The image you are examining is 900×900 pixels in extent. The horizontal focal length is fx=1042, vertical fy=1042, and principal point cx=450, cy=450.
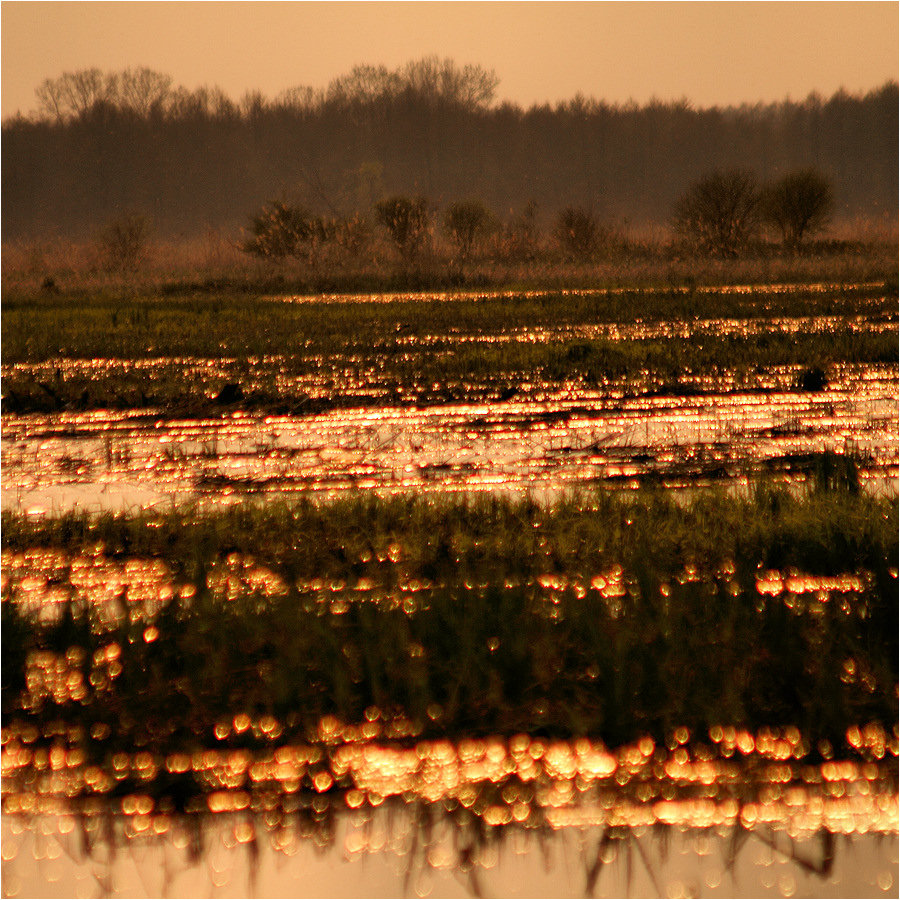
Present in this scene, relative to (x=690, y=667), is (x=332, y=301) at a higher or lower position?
higher

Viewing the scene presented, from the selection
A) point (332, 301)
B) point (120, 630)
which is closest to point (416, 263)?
point (332, 301)

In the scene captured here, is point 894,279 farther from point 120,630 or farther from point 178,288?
point 120,630

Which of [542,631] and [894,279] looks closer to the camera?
[542,631]

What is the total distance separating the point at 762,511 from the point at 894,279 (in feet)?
69.4

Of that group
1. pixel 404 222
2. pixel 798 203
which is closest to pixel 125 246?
pixel 404 222

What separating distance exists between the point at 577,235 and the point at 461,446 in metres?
36.9

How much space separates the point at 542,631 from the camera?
349 centimetres

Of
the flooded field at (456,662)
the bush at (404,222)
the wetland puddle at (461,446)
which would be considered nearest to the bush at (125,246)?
the bush at (404,222)

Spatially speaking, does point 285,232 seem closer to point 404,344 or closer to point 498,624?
point 404,344

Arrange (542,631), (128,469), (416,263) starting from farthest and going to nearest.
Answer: (416,263) < (128,469) < (542,631)

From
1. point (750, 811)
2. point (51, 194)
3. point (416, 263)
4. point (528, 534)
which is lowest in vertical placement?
point (750, 811)

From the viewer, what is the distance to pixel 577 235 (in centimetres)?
4259

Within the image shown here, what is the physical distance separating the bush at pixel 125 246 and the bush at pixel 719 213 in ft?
74.2

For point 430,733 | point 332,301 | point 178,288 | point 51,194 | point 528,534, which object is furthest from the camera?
point 51,194
